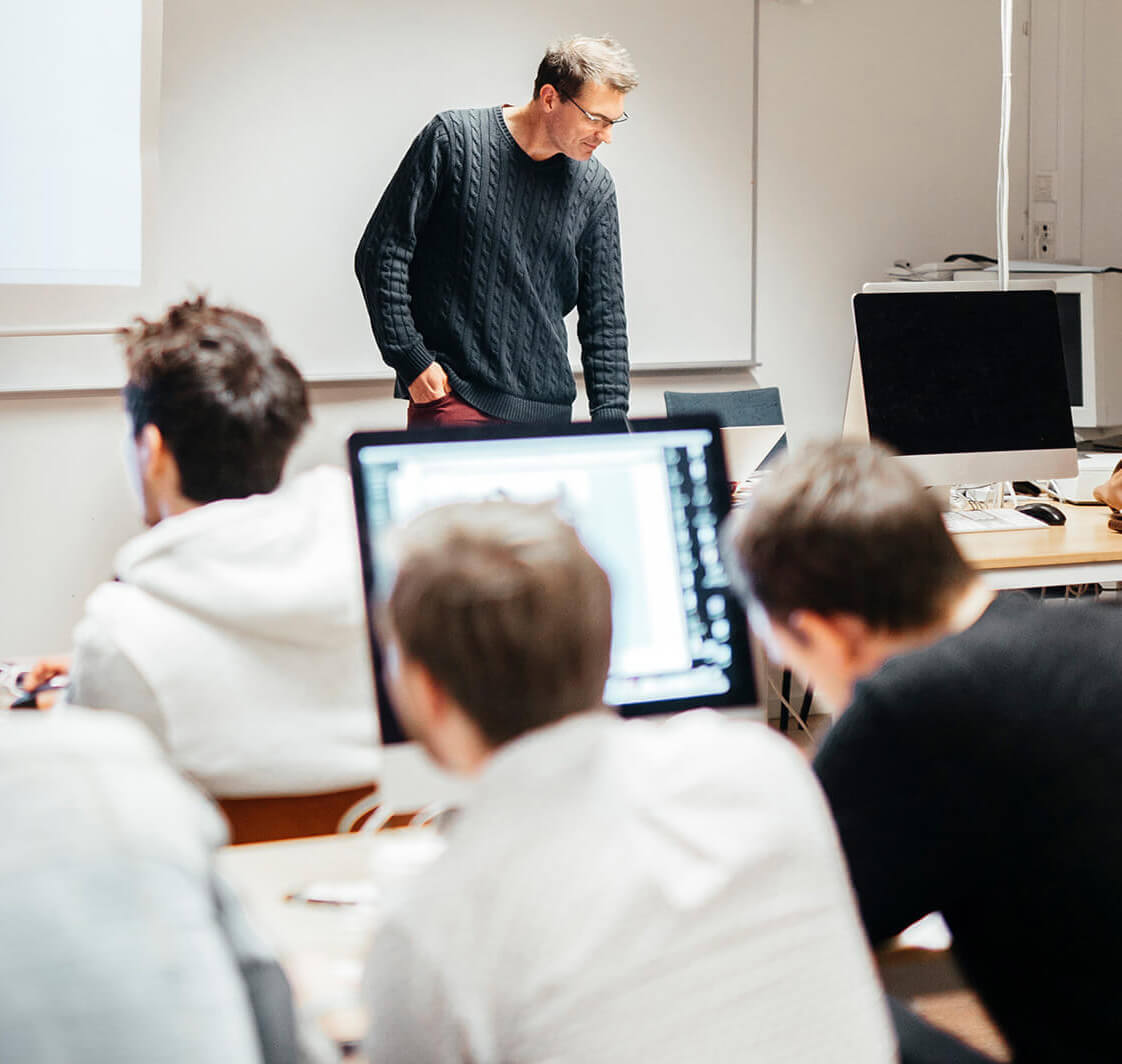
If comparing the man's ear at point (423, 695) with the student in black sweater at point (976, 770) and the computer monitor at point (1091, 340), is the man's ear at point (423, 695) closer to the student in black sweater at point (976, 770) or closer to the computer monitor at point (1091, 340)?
the student in black sweater at point (976, 770)

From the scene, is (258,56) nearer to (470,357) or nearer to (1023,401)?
(470,357)

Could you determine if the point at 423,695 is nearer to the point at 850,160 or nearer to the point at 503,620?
the point at 503,620

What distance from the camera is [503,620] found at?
2.71 feet

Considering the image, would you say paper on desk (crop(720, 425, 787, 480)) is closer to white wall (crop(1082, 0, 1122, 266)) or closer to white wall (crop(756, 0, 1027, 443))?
white wall (crop(756, 0, 1027, 443))

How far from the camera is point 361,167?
3.91 metres

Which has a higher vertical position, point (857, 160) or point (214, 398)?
point (857, 160)

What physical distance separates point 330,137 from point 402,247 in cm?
99

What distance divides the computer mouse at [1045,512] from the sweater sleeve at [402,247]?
4.76ft

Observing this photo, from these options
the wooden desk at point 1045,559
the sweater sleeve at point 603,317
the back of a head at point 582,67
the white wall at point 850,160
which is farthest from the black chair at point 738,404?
the wooden desk at point 1045,559

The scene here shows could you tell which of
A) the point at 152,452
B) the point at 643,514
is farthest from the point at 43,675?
the point at 643,514

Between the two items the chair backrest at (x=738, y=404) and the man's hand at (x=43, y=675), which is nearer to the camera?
the man's hand at (x=43, y=675)

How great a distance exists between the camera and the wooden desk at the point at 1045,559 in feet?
7.93

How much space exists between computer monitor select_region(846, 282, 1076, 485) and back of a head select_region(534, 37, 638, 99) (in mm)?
843

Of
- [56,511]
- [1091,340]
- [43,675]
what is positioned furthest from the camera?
[1091,340]
